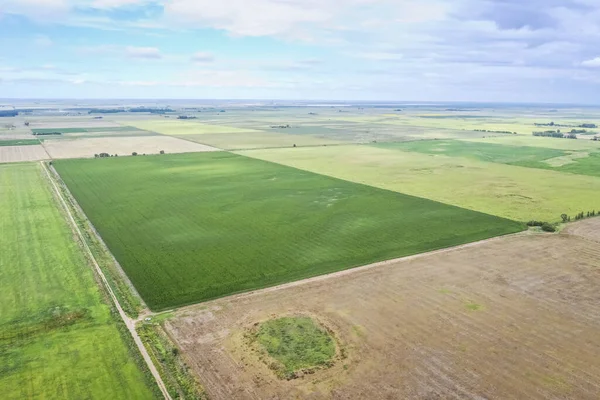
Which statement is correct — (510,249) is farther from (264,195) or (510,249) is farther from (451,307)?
(264,195)

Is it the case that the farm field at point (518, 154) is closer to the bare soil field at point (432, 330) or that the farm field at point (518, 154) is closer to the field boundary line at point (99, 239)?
the bare soil field at point (432, 330)

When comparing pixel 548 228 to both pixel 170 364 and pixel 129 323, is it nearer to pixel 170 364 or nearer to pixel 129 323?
pixel 170 364

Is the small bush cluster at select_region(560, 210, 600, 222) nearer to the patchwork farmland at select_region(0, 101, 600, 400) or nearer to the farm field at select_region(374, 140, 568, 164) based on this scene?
the patchwork farmland at select_region(0, 101, 600, 400)

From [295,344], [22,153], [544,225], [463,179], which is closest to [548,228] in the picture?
[544,225]

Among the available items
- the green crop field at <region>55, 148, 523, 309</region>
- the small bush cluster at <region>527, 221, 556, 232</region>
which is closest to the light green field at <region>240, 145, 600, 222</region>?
the small bush cluster at <region>527, 221, 556, 232</region>

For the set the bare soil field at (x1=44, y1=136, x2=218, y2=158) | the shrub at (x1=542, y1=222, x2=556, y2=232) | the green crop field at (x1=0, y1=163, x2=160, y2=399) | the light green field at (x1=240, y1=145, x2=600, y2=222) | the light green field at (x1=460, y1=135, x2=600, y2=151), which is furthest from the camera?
the light green field at (x1=460, y1=135, x2=600, y2=151)

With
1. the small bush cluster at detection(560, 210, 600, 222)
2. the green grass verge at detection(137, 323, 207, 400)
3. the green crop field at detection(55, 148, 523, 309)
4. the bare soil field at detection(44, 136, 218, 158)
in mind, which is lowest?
the green grass verge at detection(137, 323, 207, 400)

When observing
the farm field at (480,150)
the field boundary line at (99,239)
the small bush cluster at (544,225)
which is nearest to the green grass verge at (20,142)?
the field boundary line at (99,239)
